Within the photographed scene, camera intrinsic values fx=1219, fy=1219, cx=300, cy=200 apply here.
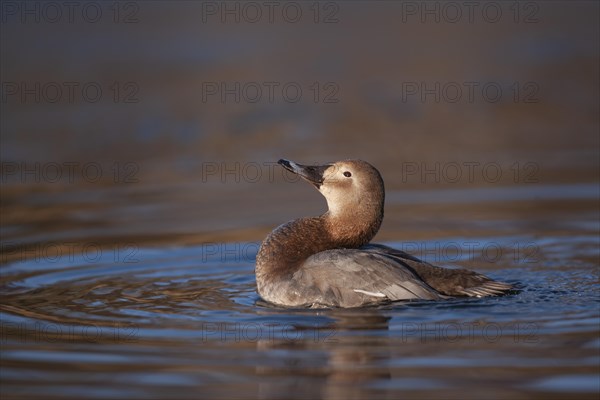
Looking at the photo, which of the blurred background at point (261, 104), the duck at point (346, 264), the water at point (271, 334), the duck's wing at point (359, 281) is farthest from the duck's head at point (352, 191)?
the blurred background at point (261, 104)

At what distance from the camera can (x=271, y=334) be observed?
8656mm

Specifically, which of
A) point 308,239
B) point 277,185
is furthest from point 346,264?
point 277,185

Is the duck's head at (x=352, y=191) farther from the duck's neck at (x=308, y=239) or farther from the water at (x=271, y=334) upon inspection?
the water at (x=271, y=334)

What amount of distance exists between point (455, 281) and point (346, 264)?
866 millimetres

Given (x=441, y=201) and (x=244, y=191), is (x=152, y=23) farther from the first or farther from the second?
(x=441, y=201)

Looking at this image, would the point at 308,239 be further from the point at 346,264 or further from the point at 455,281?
the point at 455,281

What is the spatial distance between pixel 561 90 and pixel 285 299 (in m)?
11.2

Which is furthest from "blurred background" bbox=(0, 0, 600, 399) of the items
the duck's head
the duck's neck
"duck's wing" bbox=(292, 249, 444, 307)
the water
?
the duck's head

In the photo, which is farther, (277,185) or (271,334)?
(277,185)

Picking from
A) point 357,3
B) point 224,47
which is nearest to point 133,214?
point 224,47

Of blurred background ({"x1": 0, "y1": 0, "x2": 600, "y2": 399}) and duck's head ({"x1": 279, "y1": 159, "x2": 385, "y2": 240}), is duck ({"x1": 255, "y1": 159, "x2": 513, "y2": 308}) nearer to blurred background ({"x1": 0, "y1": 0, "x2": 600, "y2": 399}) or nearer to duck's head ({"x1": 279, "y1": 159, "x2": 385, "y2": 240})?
duck's head ({"x1": 279, "y1": 159, "x2": 385, "y2": 240})

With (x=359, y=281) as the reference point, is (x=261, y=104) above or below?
above

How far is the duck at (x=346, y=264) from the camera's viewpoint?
9.34m

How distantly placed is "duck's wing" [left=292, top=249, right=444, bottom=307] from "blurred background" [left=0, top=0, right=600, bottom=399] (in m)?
0.16
